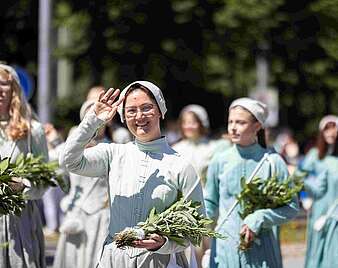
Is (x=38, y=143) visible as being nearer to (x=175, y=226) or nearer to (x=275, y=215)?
(x=275, y=215)

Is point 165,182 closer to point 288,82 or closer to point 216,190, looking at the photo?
point 216,190

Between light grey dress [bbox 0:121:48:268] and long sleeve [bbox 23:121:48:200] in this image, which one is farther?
long sleeve [bbox 23:121:48:200]

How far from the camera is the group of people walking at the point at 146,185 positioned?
6855 mm

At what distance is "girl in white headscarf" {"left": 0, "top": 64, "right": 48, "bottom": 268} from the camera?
8.39 m

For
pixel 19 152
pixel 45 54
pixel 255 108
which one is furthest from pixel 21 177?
pixel 45 54

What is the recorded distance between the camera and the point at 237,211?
885cm

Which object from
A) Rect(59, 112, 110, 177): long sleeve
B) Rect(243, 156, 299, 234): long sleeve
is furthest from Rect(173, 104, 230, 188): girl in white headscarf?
Rect(59, 112, 110, 177): long sleeve

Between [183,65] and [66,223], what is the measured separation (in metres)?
19.2

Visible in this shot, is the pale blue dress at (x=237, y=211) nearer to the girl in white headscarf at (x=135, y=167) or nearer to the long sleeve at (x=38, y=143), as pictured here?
the long sleeve at (x=38, y=143)

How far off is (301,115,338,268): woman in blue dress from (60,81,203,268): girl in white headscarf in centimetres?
461

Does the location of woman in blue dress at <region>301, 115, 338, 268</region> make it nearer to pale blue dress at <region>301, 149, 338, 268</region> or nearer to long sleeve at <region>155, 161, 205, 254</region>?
pale blue dress at <region>301, 149, 338, 268</region>

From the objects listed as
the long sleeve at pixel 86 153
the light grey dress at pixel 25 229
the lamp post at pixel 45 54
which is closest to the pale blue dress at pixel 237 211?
the light grey dress at pixel 25 229

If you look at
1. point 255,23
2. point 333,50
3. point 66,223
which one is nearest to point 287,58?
point 333,50

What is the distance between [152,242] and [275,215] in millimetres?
2230
